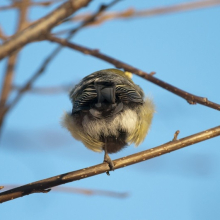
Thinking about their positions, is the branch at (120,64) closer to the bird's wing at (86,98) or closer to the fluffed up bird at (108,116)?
the fluffed up bird at (108,116)

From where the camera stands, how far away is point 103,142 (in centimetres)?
370

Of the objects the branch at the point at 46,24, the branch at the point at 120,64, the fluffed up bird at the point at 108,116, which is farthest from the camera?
the fluffed up bird at the point at 108,116

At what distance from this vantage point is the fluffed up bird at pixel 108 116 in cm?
326

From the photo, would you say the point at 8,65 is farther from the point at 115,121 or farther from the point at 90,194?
the point at 115,121

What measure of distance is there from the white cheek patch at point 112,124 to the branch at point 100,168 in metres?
0.50

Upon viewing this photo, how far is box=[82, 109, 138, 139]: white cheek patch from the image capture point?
136 inches

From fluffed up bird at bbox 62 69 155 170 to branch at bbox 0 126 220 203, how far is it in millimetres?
128

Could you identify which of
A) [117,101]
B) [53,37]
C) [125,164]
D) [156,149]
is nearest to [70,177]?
[125,164]

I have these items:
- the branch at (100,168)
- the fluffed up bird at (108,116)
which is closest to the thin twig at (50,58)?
the branch at (100,168)

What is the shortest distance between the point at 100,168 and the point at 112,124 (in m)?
0.58

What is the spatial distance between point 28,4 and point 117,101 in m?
2.25

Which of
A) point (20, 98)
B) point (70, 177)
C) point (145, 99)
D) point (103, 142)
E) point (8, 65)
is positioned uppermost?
point (145, 99)

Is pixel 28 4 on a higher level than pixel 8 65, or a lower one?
higher

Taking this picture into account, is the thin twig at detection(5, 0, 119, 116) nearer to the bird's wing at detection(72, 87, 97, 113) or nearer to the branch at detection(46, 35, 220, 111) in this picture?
the branch at detection(46, 35, 220, 111)
